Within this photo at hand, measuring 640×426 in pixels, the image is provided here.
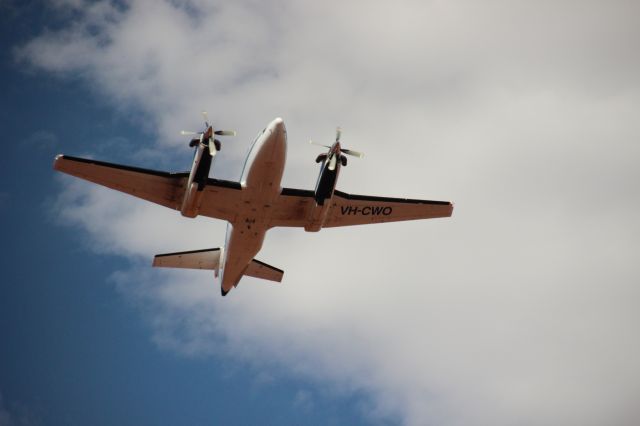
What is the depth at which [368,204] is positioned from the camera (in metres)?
28.0

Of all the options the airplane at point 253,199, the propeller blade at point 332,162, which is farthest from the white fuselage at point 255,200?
the propeller blade at point 332,162

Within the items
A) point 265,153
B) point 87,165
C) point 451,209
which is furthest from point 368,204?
point 87,165

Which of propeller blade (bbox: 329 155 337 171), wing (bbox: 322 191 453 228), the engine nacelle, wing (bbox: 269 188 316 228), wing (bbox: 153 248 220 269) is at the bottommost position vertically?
wing (bbox: 153 248 220 269)

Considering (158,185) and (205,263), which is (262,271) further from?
(158,185)

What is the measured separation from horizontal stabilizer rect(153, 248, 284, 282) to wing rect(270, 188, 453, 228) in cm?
375

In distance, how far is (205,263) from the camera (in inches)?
1172

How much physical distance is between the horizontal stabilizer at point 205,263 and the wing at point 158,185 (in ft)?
11.7

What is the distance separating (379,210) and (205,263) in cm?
868

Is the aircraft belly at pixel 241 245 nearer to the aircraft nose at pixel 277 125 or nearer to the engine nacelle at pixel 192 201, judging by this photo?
the engine nacelle at pixel 192 201

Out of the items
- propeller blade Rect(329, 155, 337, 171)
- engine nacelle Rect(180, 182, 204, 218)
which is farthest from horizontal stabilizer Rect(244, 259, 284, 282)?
propeller blade Rect(329, 155, 337, 171)

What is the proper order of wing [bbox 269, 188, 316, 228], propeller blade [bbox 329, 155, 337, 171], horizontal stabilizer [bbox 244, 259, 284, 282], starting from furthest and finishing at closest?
horizontal stabilizer [bbox 244, 259, 284, 282]
wing [bbox 269, 188, 316, 228]
propeller blade [bbox 329, 155, 337, 171]

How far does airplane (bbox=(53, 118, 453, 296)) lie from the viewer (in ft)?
80.0

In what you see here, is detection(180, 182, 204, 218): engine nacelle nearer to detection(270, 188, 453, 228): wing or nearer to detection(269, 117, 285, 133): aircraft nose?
detection(270, 188, 453, 228): wing

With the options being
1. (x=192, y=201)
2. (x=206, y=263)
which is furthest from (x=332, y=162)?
(x=206, y=263)
